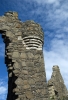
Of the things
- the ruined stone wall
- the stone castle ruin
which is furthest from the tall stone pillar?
the ruined stone wall

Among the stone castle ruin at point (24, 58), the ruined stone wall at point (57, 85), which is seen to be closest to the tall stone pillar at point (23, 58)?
the stone castle ruin at point (24, 58)

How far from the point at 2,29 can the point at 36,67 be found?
1773mm

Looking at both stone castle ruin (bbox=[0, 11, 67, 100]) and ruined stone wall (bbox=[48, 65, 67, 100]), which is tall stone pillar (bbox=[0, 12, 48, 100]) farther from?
ruined stone wall (bbox=[48, 65, 67, 100])

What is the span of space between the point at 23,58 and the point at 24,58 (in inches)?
1.4

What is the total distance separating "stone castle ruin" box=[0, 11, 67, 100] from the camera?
7.27m

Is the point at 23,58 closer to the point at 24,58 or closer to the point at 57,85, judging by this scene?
the point at 24,58

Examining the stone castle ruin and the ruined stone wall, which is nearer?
the stone castle ruin

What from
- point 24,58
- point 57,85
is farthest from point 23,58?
point 57,85

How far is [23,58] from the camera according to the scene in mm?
7727

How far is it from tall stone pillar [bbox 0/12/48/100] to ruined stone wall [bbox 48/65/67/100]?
6.79m

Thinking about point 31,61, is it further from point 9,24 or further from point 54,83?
point 54,83

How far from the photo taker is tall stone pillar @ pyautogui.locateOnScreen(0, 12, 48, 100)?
7266 millimetres

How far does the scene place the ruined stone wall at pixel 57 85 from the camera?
14.8 metres

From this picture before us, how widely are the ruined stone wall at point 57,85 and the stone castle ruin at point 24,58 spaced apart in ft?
22.2
